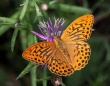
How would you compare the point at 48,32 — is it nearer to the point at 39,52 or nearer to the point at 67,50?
the point at 67,50

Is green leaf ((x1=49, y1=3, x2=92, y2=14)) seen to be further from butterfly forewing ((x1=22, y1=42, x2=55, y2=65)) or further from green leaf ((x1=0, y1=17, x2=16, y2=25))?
butterfly forewing ((x1=22, y1=42, x2=55, y2=65))

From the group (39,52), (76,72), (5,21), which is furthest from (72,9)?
(39,52)

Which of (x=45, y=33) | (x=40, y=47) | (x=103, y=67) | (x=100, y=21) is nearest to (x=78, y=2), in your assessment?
(x=100, y=21)

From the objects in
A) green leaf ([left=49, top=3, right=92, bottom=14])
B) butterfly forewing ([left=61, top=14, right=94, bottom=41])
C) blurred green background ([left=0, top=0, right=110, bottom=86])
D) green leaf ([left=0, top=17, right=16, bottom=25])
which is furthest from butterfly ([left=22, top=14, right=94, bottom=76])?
blurred green background ([left=0, top=0, right=110, bottom=86])

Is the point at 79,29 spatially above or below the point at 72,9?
above

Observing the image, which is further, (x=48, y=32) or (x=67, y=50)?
(x=48, y=32)

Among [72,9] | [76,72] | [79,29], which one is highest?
[79,29]
